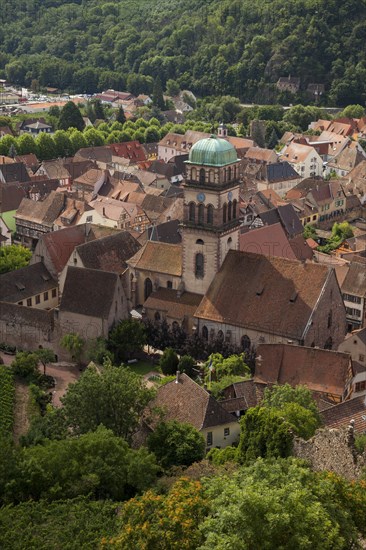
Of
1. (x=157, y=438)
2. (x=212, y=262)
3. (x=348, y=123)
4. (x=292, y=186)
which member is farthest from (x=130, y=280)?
(x=348, y=123)

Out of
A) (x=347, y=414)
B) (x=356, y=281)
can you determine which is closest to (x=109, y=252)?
(x=356, y=281)

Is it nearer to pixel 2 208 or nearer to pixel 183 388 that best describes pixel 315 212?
pixel 2 208

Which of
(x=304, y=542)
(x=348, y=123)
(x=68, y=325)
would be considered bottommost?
(x=348, y=123)

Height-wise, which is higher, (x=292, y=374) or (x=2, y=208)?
(x=292, y=374)

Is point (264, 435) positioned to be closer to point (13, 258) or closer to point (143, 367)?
point (143, 367)

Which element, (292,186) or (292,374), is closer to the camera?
(292,374)

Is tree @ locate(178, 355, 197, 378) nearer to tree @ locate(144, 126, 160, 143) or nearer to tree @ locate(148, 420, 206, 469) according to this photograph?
tree @ locate(148, 420, 206, 469)
